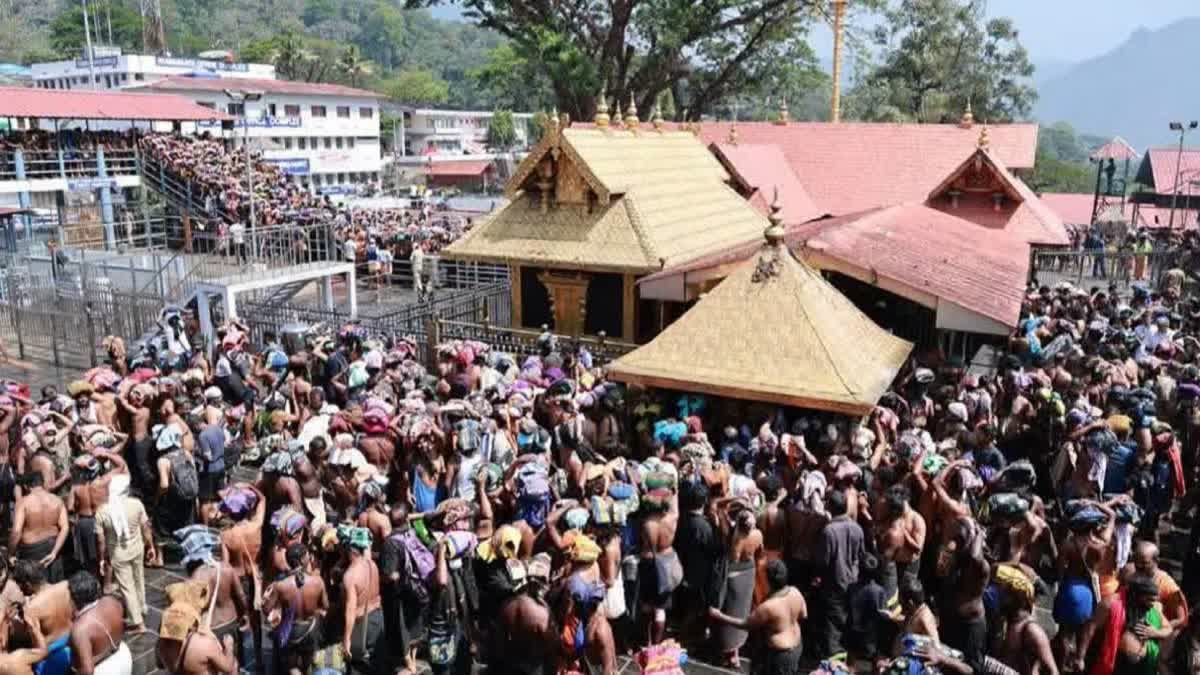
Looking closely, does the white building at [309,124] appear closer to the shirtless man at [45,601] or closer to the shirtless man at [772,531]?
the shirtless man at [45,601]

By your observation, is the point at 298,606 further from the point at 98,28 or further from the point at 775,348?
the point at 98,28

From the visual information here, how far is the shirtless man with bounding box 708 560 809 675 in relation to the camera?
6.25 meters

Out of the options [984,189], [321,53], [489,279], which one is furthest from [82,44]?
[984,189]

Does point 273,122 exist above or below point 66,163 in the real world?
above

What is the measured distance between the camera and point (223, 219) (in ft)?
85.1

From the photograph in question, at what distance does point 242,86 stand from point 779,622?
55.3m

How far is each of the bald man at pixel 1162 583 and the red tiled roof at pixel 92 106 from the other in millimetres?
28533

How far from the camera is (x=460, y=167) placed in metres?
71.0

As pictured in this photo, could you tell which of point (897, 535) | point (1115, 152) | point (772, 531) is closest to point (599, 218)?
point (772, 531)

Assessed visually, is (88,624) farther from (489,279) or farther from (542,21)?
(542,21)

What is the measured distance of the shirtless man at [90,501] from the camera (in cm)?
810

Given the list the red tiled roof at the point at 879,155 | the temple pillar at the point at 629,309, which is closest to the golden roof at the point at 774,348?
the temple pillar at the point at 629,309

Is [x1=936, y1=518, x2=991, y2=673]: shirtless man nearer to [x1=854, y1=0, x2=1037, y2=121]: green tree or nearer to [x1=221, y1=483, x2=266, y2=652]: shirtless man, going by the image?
[x1=221, y1=483, x2=266, y2=652]: shirtless man

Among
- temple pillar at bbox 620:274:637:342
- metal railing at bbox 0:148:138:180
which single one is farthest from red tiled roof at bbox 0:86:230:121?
temple pillar at bbox 620:274:637:342
